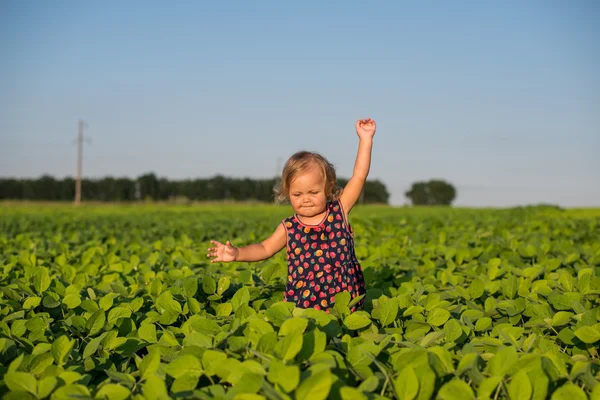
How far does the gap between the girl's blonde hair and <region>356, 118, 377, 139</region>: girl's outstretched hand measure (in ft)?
1.13

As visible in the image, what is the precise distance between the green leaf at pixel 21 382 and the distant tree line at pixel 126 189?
2314 inches

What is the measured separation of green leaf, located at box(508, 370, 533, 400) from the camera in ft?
6.84

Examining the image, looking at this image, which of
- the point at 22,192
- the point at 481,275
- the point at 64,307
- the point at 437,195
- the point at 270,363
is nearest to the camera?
the point at 270,363

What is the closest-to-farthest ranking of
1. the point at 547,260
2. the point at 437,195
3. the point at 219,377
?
the point at 219,377 → the point at 547,260 → the point at 437,195

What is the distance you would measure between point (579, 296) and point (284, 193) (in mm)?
1953

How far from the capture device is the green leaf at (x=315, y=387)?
1856 mm

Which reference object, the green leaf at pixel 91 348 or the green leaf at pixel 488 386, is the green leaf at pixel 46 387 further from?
the green leaf at pixel 488 386

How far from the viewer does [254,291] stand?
153 inches

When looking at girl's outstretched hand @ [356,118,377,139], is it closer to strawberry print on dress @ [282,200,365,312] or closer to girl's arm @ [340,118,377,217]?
girl's arm @ [340,118,377,217]

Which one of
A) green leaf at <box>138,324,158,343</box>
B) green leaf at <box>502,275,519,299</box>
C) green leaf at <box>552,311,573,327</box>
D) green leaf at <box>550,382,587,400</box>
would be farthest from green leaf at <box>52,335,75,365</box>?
green leaf at <box>502,275,519,299</box>

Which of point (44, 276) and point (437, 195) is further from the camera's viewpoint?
point (437, 195)

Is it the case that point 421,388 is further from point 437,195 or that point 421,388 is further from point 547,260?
point 437,195

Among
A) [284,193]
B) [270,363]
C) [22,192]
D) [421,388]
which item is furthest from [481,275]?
[22,192]

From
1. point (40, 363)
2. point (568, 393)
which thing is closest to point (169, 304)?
point (40, 363)
